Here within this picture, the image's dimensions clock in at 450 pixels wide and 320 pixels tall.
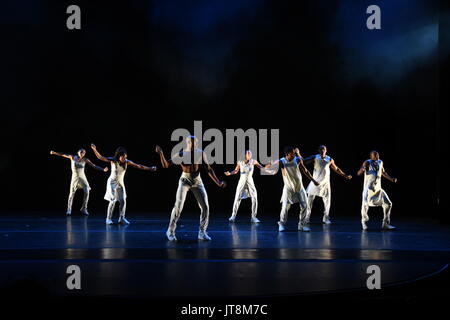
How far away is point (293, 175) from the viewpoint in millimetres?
8469

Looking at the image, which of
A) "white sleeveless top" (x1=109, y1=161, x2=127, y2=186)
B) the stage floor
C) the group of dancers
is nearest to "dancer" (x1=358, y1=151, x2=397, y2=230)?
the group of dancers

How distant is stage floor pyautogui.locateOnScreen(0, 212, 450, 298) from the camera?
4055mm

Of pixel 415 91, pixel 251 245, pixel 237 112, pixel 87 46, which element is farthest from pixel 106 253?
pixel 415 91

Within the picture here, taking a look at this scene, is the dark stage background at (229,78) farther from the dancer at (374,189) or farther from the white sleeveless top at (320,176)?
the dancer at (374,189)

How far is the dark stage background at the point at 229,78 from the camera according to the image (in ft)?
42.4

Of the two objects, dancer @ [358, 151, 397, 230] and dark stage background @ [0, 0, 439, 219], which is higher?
dark stage background @ [0, 0, 439, 219]

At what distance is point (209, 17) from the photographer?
1305 centimetres

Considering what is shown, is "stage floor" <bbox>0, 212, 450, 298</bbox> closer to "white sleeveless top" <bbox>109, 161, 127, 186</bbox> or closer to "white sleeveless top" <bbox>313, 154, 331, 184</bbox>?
"white sleeveless top" <bbox>109, 161, 127, 186</bbox>

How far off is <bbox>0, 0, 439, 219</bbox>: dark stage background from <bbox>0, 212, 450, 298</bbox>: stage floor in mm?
4398

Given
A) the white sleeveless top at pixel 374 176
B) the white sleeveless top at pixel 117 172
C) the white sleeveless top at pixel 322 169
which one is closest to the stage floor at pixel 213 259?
the white sleeveless top at pixel 374 176

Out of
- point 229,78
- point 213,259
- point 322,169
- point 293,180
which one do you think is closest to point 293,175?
point 293,180

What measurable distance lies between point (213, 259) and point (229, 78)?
8456 mm

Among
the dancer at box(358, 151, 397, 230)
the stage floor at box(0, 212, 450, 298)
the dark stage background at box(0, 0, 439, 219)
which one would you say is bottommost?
the stage floor at box(0, 212, 450, 298)

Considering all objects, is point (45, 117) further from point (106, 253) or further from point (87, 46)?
point (106, 253)
